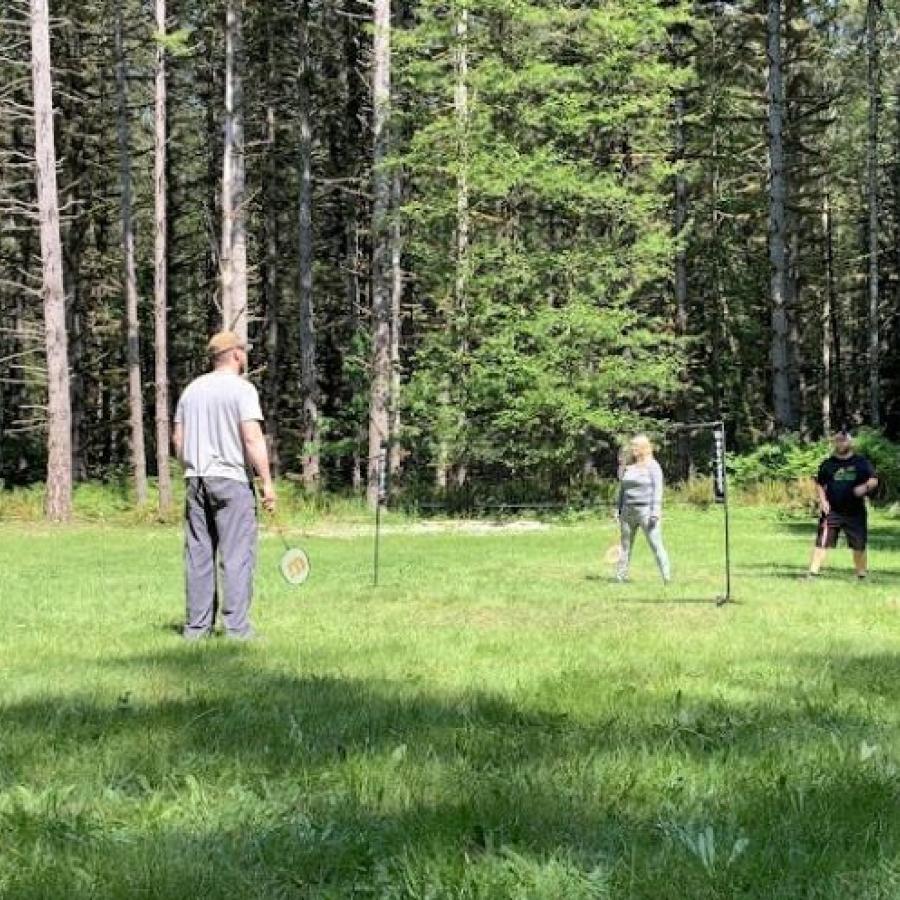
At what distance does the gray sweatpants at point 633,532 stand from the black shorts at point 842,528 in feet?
5.91

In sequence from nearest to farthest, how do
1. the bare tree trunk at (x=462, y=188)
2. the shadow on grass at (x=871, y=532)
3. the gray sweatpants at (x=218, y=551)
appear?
the gray sweatpants at (x=218, y=551) < the shadow on grass at (x=871, y=532) < the bare tree trunk at (x=462, y=188)

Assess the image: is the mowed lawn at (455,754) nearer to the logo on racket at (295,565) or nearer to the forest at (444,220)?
the logo on racket at (295,565)

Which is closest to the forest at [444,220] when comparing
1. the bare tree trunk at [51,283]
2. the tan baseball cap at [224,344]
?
the bare tree trunk at [51,283]

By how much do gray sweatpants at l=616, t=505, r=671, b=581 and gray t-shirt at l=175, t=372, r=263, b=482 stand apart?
5584 mm

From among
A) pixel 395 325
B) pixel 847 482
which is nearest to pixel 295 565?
pixel 847 482

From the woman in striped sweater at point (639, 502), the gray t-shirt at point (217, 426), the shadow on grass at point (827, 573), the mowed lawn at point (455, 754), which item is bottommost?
the shadow on grass at point (827, 573)

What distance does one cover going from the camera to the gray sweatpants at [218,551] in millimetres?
7117

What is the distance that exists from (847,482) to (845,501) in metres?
0.22

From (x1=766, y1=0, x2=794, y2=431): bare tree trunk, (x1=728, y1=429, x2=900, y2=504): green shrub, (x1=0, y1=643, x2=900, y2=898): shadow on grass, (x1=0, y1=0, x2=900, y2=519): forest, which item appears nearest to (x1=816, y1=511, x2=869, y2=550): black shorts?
(x1=0, y1=0, x2=900, y2=519): forest

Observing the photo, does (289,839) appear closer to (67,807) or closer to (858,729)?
(67,807)

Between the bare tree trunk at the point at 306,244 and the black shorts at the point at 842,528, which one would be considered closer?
the black shorts at the point at 842,528

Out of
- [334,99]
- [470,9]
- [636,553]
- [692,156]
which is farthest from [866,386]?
[636,553]

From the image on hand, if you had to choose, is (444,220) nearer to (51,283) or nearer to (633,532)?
(51,283)

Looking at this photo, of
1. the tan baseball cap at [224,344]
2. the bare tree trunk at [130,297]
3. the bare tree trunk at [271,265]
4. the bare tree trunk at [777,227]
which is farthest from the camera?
the bare tree trunk at [271,265]
